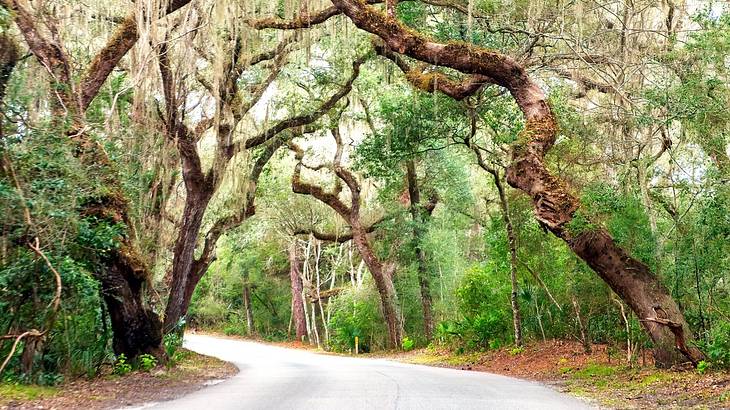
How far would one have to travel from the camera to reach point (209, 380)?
1272cm

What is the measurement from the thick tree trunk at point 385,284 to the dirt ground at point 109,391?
1053cm

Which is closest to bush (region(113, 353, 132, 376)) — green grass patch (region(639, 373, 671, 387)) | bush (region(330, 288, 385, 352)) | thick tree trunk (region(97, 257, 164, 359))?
thick tree trunk (region(97, 257, 164, 359))

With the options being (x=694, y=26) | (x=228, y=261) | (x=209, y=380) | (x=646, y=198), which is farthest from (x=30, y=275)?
(x=228, y=261)

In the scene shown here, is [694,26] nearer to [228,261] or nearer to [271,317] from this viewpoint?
[228,261]

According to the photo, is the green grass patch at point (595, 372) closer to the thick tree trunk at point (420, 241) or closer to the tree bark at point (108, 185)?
the tree bark at point (108, 185)

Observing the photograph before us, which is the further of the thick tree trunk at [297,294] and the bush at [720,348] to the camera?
the thick tree trunk at [297,294]

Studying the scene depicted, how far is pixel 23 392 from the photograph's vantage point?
825 cm

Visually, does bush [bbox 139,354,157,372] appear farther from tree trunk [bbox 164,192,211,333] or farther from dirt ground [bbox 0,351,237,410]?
tree trunk [bbox 164,192,211,333]

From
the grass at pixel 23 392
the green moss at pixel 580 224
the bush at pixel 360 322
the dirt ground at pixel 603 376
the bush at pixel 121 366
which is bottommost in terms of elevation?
the dirt ground at pixel 603 376

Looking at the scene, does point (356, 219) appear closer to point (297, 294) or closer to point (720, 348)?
point (297, 294)

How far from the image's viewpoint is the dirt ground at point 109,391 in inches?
313

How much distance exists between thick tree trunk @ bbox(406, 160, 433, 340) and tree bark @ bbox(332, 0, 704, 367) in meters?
11.5

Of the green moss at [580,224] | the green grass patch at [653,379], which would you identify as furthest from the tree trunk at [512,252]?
the green grass patch at [653,379]

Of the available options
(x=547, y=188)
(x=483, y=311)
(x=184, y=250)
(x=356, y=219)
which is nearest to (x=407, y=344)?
(x=356, y=219)
